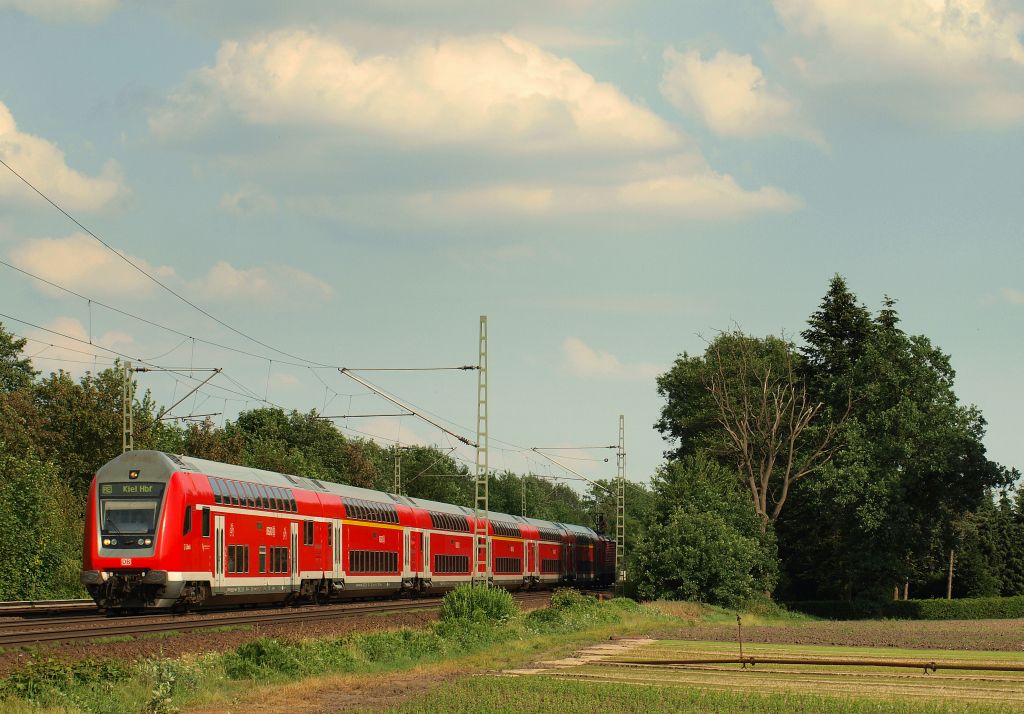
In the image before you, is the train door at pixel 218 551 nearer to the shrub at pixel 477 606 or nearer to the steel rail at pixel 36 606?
the steel rail at pixel 36 606

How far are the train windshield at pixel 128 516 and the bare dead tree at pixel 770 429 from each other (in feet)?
144

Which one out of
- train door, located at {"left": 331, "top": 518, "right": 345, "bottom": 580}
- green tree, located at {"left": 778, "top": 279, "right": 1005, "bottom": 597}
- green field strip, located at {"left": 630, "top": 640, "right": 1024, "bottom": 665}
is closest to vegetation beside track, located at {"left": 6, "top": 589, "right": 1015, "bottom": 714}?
green field strip, located at {"left": 630, "top": 640, "right": 1024, "bottom": 665}

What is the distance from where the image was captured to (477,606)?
3891cm

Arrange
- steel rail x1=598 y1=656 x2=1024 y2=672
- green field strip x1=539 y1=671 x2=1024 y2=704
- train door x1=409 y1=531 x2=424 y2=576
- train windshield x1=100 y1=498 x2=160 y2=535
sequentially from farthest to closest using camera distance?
train door x1=409 y1=531 x2=424 y2=576
train windshield x1=100 y1=498 x2=160 y2=535
steel rail x1=598 y1=656 x2=1024 y2=672
green field strip x1=539 y1=671 x2=1024 y2=704

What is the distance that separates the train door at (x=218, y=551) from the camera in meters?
41.4

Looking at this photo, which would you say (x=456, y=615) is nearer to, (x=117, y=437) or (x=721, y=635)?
(x=721, y=635)

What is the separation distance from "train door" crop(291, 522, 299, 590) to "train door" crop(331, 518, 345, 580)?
3782 mm

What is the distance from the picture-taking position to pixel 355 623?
3747cm

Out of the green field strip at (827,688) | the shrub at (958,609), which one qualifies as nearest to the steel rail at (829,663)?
the green field strip at (827,688)

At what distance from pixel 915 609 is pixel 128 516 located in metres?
52.9

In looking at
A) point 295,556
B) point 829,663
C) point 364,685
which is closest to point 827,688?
point 829,663

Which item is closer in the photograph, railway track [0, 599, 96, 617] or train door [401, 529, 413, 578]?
railway track [0, 599, 96, 617]

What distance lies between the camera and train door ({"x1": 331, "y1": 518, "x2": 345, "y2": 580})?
169 feet

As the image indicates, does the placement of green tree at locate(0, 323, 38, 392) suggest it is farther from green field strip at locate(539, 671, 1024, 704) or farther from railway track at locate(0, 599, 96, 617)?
green field strip at locate(539, 671, 1024, 704)
